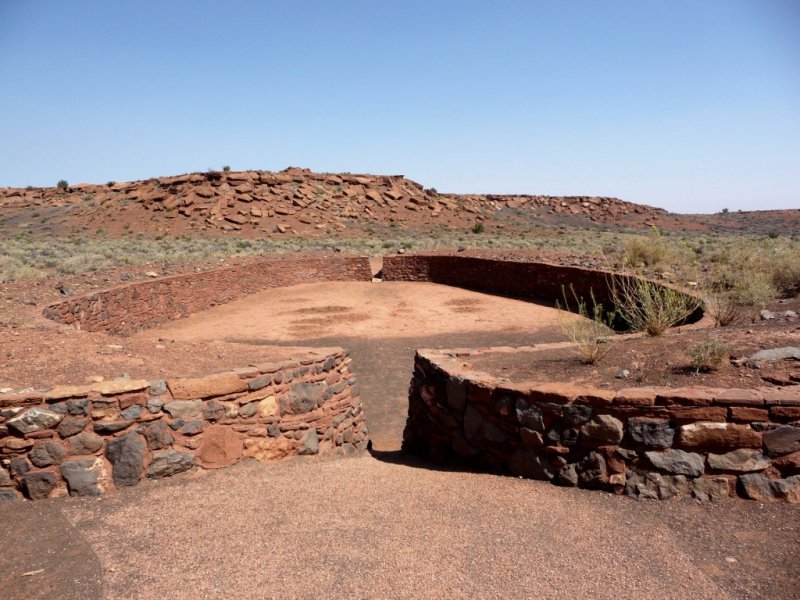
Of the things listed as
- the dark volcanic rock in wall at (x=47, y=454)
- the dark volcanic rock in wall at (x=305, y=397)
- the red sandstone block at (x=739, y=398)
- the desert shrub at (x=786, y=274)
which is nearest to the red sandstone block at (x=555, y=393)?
the red sandstone block at (x=739, y=398)

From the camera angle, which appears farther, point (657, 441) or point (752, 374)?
point (752, 374)

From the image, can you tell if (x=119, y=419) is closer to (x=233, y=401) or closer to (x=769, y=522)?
(x=233, y=401)

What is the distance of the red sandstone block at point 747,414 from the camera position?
389 cm

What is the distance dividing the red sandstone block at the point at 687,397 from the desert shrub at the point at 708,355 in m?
0.81

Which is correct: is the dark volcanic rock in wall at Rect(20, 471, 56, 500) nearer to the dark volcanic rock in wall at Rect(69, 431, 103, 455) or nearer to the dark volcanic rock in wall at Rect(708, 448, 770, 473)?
the dark volcanic rock in wall at Rect(69, 431, 103, 455)

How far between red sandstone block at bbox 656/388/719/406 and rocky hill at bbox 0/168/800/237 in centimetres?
3702

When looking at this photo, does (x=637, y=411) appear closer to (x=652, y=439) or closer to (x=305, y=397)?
(x=652, y=439)

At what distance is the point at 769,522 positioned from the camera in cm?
361

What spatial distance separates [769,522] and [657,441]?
790 mm

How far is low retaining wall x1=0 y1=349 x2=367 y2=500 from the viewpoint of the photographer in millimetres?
4488

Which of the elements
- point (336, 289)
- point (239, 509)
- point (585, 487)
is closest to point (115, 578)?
point (239, 509)

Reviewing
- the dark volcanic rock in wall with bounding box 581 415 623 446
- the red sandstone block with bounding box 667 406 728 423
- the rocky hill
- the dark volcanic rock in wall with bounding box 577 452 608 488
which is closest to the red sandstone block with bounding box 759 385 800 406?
the red sandstone block with bounding box 667 406 728 423

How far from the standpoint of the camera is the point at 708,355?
4859mm

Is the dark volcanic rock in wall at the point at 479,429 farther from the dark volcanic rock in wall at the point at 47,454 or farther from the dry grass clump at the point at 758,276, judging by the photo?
the dry grass clump at the point at 758,276
